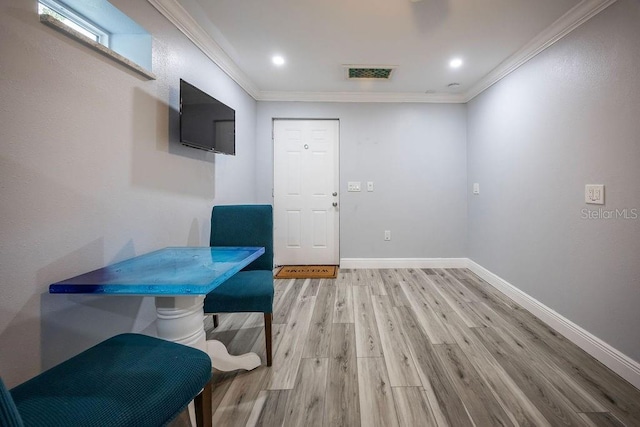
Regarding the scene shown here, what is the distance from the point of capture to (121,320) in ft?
4.76

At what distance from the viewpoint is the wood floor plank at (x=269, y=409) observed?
1.25 metres

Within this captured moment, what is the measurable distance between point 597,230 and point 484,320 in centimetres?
101

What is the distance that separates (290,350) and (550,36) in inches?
122

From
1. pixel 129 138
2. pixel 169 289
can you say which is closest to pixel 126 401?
pixel 169 289

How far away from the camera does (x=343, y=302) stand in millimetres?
2584

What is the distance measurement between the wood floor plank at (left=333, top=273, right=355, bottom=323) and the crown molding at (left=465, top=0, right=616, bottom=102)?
8.98 ft

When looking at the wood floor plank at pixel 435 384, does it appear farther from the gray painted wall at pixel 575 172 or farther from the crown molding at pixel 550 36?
the crown molding at pixel 550 36

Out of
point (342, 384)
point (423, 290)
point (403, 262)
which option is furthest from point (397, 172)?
point (342, 384)

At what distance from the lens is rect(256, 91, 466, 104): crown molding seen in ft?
11.5

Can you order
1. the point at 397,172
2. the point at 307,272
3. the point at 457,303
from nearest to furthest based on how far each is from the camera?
the point at 457,303 → the point at 307,272 → the point at 397,172

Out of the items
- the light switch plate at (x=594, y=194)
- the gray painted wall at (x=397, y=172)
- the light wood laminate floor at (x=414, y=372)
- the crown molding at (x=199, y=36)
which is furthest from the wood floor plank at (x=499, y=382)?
the crown molding at (x=199, y=36)

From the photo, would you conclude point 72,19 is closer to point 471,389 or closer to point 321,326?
point 321,326

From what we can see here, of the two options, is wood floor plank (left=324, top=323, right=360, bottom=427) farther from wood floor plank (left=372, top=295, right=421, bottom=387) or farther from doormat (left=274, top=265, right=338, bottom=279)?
doormat (left=274, top=265, right=338, bottom=279)

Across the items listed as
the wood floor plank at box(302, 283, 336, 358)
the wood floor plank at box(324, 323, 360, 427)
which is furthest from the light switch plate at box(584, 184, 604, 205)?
the wood floor plank at box(302, 283, 336, 358)
